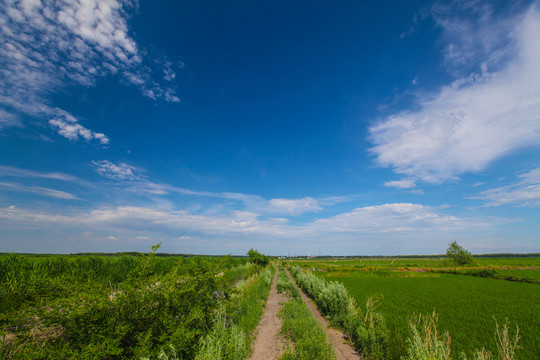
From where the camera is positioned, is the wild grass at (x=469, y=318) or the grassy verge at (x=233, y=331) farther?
the wild grass at (x=469, y=318)

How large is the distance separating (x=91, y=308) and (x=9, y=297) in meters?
8.17

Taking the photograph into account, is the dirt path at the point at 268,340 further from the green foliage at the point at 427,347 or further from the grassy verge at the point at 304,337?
the green foliage at the point at 427,347

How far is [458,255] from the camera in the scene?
57281 mm

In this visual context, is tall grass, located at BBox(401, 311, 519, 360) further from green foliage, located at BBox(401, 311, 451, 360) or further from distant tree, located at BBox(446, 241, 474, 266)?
distant tree, located at BBox(446, 241, 474, 266)

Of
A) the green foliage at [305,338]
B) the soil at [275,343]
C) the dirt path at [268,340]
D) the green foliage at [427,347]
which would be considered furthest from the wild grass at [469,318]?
the dirt path at [268,340]

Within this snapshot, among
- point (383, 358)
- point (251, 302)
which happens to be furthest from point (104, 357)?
point (251, 302)

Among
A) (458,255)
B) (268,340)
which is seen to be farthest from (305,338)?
(458,255)

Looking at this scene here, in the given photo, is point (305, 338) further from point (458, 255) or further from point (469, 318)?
point (458, 255)

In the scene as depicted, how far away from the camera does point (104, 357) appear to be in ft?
11.0

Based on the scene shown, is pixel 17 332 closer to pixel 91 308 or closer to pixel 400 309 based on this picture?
pixel 91 308

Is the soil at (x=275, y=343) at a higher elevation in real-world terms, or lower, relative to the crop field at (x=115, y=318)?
lower

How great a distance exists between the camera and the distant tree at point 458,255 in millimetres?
55781

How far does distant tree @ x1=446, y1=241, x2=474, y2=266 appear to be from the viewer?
183ft

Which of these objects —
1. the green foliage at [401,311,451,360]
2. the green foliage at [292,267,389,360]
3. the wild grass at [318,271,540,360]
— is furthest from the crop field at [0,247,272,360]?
the wild grass at [318,271,540,360]
